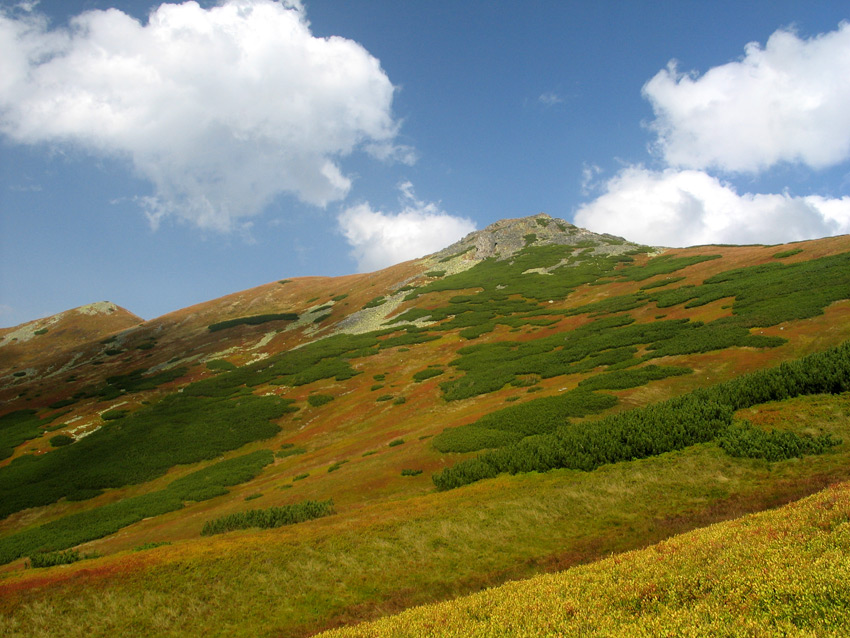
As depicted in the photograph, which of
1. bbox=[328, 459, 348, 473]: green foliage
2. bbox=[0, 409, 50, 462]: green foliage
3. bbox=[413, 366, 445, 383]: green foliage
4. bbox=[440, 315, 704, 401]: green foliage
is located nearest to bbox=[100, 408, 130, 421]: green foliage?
bbox=[0, 409, 50, 462]: green foliage

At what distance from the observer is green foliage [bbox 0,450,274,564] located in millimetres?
25825

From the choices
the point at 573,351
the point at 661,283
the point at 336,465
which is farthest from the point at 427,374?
the point at 661,283

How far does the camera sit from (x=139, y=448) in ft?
135

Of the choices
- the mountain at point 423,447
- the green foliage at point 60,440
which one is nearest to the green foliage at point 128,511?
the mountain at point 423,447

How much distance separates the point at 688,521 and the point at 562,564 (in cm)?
430

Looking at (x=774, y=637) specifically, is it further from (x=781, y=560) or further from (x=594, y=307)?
(x=594, y=307)

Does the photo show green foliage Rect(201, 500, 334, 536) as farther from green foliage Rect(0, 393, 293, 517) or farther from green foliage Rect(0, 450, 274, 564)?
green foliage Rect(0, 393, 293, 517)

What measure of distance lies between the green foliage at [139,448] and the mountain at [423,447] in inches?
10.5

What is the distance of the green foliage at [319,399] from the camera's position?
151ft

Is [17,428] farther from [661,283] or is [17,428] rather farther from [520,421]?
[661,283]

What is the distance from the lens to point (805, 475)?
47.0 feet

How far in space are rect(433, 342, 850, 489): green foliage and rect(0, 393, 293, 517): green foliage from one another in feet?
89.2

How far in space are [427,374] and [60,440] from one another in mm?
39695

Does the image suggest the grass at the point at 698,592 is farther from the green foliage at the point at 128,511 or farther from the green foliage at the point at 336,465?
the green foliage at the point at 128,511
